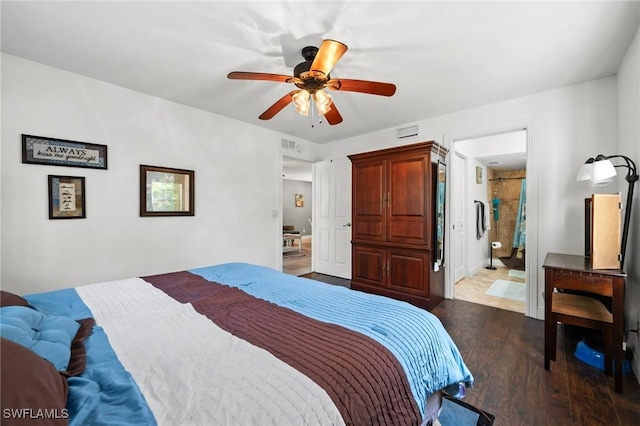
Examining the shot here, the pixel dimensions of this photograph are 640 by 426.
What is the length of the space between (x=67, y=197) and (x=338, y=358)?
3.00 m

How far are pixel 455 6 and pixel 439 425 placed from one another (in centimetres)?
256

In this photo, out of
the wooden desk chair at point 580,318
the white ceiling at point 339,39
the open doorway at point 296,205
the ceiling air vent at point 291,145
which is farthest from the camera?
the open doorway at point 296,205

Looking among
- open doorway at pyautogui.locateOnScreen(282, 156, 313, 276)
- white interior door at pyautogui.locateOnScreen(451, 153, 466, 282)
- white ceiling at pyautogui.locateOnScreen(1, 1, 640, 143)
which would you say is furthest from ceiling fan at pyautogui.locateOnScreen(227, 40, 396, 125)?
open doorway at pyautogui.locateOnScreen(282, 156, 313, 276)

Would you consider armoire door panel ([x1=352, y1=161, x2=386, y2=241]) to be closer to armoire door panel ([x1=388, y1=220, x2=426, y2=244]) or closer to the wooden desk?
armoire door panel ([x1=388, y1=220, x2=426, y2=244])

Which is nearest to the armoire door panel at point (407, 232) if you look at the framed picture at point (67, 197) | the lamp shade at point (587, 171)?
the lamp shade at point (587, 171)

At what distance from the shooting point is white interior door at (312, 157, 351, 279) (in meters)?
4.73

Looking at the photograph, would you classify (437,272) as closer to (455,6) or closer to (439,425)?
(439,425)

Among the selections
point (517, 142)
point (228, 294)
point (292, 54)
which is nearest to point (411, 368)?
point (228, 294)

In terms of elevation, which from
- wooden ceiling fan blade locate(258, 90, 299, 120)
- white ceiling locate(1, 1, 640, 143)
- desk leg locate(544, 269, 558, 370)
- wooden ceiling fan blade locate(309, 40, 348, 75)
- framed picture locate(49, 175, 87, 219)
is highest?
white ceiling locate(1, 1, 640, 143)

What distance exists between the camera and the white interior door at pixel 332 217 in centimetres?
473

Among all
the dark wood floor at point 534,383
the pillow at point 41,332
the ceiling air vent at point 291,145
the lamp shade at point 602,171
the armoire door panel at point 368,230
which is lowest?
the dark wood floor at point 534,383

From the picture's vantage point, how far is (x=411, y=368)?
1103 millimetres

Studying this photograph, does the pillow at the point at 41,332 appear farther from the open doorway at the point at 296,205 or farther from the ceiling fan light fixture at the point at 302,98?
the open doorway at the point at 296,205

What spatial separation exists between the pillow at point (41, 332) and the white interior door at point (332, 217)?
388 centimetres
